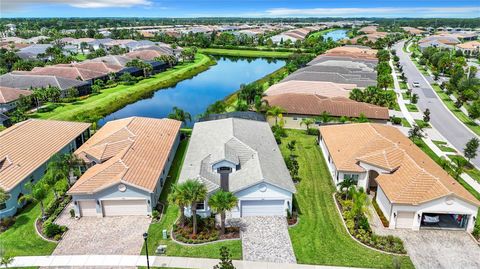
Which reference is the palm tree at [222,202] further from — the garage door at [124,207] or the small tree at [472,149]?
the small tree at [472,149]

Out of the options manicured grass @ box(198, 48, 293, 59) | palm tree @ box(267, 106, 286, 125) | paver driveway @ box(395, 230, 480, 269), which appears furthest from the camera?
manicured grass @ box(198, 48, 293, 59)

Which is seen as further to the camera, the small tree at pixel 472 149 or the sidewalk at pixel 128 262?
the small tree at pixel 472 149

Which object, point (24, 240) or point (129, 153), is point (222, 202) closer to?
point (129, 153)

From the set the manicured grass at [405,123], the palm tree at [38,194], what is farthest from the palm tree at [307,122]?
the palm tree at [38,194]

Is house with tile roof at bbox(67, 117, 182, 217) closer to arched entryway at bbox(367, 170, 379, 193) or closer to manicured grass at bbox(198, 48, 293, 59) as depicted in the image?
arched entryway at bbox(367, 170, 379, 193)

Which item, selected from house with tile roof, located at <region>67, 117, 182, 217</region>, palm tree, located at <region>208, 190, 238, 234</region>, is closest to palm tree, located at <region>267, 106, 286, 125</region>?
house with tile roof, located at <region>67, 117, 182, 217</region>

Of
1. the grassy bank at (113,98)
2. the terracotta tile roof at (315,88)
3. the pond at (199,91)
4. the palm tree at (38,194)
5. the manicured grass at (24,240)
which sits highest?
the terracotta tile roof at (315,88)

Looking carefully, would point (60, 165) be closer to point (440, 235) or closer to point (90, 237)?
point (90, 237)

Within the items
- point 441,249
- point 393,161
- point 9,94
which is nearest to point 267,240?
point 441,249
